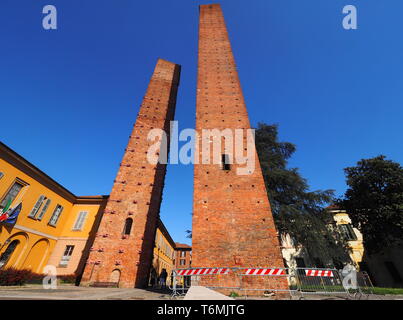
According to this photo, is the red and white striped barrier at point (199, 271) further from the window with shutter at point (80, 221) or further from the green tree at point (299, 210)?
the window with shutter at point (80, 221)

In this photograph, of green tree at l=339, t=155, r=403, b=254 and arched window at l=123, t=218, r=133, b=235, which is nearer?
arched window at l=123, t=218, r=133, b=235

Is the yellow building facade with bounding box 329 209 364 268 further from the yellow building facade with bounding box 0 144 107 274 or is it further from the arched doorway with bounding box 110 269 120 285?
the yellow building facade with bounding box 0 144 107 274

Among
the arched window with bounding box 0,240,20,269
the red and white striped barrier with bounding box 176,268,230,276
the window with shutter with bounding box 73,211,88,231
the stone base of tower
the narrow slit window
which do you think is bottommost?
the stone base of tower

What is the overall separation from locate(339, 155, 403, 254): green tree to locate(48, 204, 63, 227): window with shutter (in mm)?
26834

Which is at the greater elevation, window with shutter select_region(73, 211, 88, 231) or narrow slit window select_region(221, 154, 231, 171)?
narrow slit window select_region(221, 154, 231, 171)

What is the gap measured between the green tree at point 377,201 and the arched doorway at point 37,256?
27.2m

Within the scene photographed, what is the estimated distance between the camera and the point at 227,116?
40.2ft

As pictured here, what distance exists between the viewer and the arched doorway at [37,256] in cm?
1360

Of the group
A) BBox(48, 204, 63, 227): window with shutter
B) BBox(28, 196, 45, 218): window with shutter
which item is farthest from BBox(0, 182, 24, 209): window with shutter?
BBox(48, 204, 63, 227): window with shutter

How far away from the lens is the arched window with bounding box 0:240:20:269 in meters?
12.0

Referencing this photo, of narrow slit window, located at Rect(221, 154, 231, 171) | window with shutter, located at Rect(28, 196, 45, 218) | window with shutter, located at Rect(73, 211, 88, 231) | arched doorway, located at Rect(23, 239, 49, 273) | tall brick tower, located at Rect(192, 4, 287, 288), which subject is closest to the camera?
tall brick tower, located at Rect(192, 4, 287, 288)

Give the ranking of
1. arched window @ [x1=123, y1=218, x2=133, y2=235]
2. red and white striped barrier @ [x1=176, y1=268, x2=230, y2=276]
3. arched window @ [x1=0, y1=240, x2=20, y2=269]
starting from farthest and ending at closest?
arched window @ [x1=123, y1=218, x2=133, y2=235] < arched window @ [x1=0, y1=240, x2=20, y2=269] < red and white striped barrier @ [x1=176, y1=268, x2=230, y2=276]
